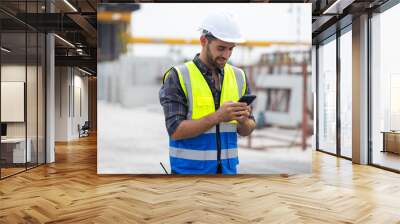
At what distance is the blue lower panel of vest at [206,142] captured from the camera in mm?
4070

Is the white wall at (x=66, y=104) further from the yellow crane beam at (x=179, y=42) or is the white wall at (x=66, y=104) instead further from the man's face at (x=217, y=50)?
the man's face at (x=217, y=50)

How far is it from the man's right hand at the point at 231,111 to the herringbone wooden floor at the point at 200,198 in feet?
3.11

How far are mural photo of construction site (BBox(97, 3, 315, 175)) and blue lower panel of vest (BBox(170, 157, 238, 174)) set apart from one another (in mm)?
1580

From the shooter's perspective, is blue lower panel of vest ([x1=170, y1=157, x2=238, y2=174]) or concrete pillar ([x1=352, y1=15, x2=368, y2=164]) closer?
blue lower panel of vest ([x1=170, y1=157, x2=238, y2=174])

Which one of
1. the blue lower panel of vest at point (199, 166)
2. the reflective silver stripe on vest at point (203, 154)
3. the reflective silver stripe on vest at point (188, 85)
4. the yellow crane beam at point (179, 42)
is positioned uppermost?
the yellow crane beam at point (179, 42)

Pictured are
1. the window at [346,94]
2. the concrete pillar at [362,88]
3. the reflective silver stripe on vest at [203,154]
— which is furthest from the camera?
the window at [346,94]

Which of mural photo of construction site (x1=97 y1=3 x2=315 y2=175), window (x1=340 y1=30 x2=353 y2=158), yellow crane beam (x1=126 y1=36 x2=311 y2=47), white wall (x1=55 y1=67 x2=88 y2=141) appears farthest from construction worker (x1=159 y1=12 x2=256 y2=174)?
white wall (x1=55 y1=67 x2=88 y2=141)

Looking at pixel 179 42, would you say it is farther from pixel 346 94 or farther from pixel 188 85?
pixel 346 94

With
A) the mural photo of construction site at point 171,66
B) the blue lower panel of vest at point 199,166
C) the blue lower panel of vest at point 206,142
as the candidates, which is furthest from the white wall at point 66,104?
the blue lower panel of vest at point 206,142

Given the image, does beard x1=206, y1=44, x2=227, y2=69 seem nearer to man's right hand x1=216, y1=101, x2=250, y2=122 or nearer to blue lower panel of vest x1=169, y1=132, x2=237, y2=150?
man's right hand x1=216, y1=101, x2=250, y2=122

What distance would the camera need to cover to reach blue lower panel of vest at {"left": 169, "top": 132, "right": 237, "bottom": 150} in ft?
13.4

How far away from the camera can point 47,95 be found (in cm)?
830

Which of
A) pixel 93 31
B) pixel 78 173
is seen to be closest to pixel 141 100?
pixel 78 173

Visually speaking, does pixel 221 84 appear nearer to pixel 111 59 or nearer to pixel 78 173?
pixel 111 59
